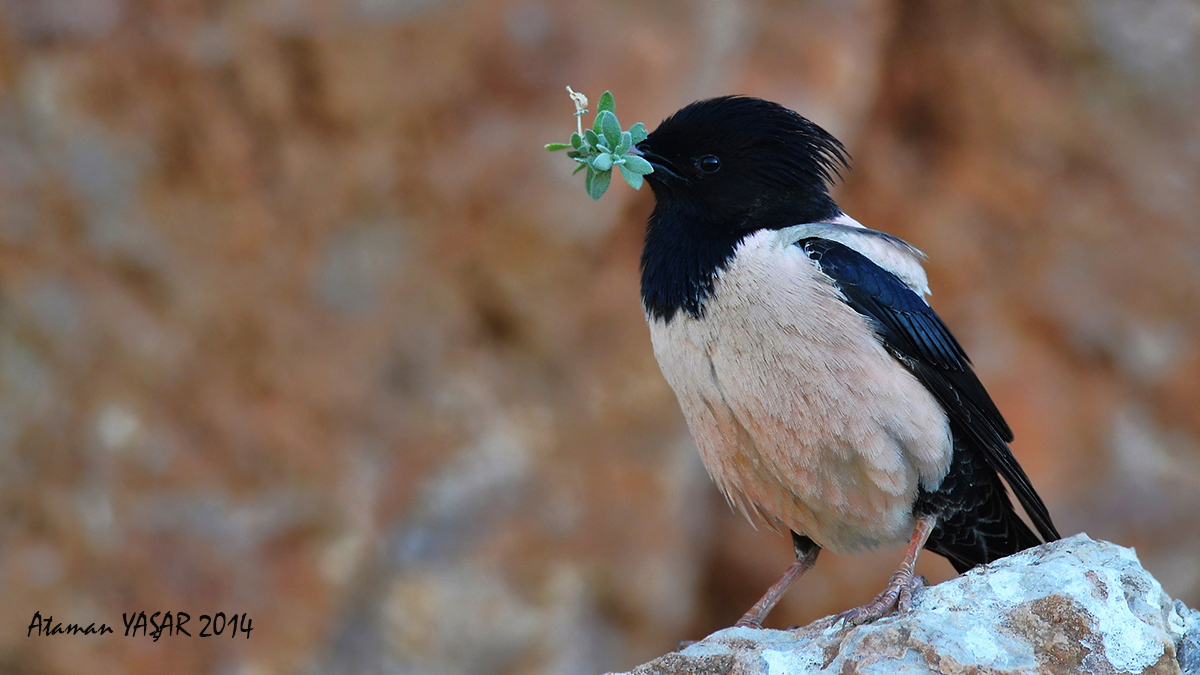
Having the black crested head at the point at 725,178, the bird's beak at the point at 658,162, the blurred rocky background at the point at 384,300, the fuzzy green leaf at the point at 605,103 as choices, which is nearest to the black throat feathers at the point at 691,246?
the black crested head at the point at 725,178

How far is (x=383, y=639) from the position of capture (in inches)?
292

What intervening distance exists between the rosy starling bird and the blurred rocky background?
9.24ft

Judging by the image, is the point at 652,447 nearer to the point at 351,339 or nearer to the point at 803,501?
the point at 351,339

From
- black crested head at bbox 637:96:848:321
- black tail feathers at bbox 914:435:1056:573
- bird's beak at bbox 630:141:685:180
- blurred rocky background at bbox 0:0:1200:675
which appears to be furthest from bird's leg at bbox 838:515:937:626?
blurred rocky background at bbox 0:0:1200:675

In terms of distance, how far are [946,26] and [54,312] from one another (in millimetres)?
6669

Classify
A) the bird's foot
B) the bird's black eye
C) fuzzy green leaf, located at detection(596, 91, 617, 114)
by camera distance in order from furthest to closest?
the bird's black eye < fuzzy green leaf, located at detection(596, 91, 617, 114) < the bird's foot

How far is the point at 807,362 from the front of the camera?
4273 millimetres

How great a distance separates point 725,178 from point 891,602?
189 centimetres

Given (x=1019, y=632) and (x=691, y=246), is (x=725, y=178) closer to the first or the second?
(x=691, y=246)

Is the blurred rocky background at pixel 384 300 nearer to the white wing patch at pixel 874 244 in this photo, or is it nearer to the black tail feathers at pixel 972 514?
the white wing patch at pixel 874 244

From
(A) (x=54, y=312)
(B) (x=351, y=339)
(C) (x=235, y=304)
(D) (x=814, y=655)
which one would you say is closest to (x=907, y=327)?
(D) (x=814, y=655)

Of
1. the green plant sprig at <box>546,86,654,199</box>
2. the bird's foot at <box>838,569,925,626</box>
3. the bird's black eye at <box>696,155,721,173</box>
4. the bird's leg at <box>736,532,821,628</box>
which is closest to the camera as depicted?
the bird's foot at <box>838,569,925,626</box>

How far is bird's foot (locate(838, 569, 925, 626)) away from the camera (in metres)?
3.96

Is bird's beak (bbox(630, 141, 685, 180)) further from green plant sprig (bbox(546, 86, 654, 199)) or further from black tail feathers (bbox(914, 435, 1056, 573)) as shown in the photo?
black tail feathers (bbox(914, 435, 1056, 573))
